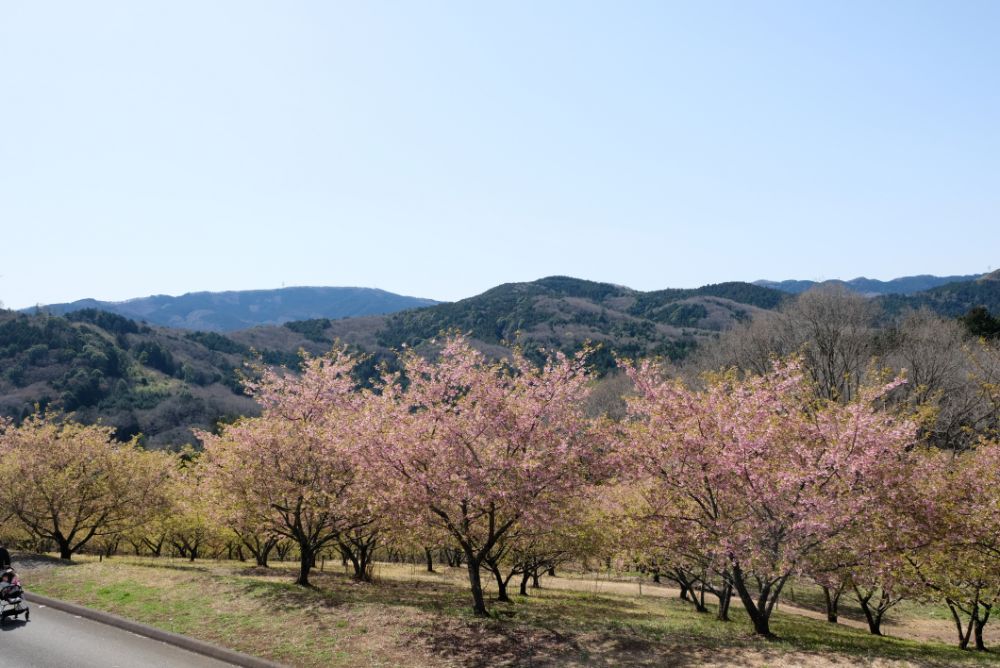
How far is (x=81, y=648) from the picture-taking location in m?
14.9

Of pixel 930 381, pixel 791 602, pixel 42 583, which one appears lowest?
pixel 791 602

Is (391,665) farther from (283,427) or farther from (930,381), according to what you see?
(930,381)

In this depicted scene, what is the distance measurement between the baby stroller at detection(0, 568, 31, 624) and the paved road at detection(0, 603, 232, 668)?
286 millimetres

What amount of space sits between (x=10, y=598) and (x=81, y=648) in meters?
3.90

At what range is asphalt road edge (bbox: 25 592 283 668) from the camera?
547 inches

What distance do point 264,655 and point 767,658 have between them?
466 inches

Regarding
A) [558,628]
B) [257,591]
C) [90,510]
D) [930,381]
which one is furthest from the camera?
[930,381]

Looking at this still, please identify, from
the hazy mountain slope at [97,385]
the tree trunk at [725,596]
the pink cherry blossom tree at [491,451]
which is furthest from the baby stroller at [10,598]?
the hazy mountain slope at [97,385]

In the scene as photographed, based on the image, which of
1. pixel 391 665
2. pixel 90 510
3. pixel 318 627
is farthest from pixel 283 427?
pixel 90 510

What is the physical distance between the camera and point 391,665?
13.6m

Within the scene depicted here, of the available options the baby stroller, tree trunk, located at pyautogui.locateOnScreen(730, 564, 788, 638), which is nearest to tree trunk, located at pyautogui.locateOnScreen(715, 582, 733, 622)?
tree trunk, located at pyautogui.locateOnScreen(730, 564, 788, 638)

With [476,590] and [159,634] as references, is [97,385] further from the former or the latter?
[476,590]

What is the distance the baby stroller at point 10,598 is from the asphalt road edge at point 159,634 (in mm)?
1587

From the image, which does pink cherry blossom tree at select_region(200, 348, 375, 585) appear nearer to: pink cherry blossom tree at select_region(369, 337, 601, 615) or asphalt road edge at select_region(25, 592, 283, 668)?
pink cherry blossom tree at select_region(369, 337, 601, 615)
